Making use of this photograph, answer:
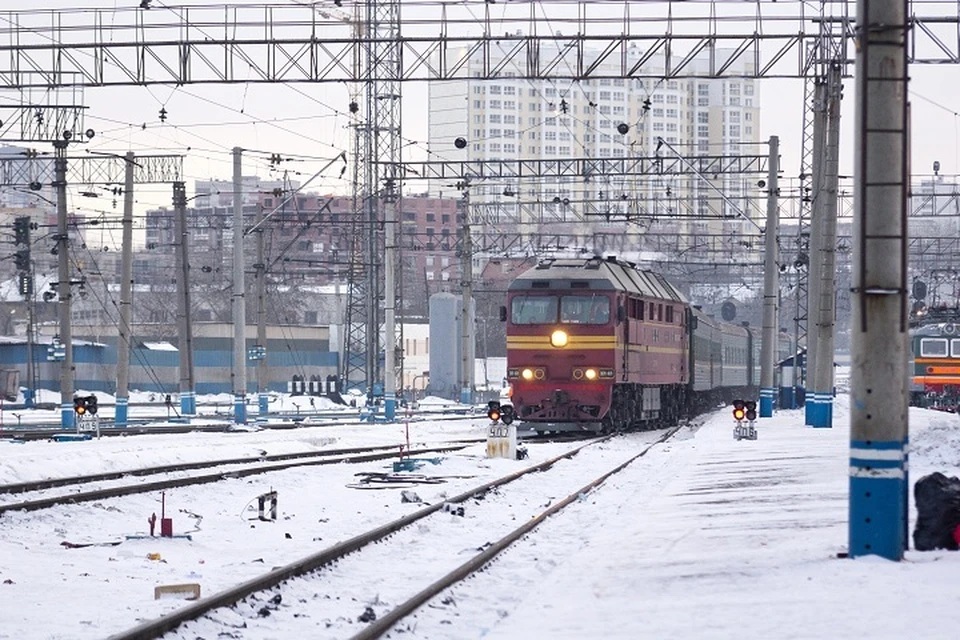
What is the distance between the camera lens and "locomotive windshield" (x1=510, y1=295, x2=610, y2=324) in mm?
34781

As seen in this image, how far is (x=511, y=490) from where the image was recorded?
851 inches

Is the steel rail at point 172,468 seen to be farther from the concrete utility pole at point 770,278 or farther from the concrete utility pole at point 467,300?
the concrete utility pole at point 467,300

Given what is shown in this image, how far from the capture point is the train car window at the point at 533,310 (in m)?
35.3

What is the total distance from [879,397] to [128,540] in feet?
25.0

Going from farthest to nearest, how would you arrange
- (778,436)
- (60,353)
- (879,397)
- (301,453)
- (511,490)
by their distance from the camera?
(60,353), (778,436), (301,453), (511,490), (879,397)

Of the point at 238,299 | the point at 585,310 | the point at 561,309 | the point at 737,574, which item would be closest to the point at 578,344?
the point at 585,310

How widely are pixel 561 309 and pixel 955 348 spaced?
26.5 m

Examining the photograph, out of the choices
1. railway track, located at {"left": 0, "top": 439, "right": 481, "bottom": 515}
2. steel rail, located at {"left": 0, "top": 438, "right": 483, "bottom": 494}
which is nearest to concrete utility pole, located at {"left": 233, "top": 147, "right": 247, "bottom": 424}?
steel rail, located at {"left": 0, "top": 438, "right": 483, "bottom": 494}

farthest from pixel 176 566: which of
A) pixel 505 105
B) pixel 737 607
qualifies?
pixel 505 105

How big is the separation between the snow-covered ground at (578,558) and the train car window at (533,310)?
9.90 m

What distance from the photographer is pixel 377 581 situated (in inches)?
501

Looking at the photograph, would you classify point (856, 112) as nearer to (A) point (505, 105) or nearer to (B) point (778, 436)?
(B) point (778, 436)

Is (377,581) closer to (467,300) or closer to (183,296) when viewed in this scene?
(183,296)

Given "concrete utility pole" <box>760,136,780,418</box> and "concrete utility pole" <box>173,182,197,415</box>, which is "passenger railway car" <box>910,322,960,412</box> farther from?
"concrete utility pole" <box>173,182,197,415</box>
